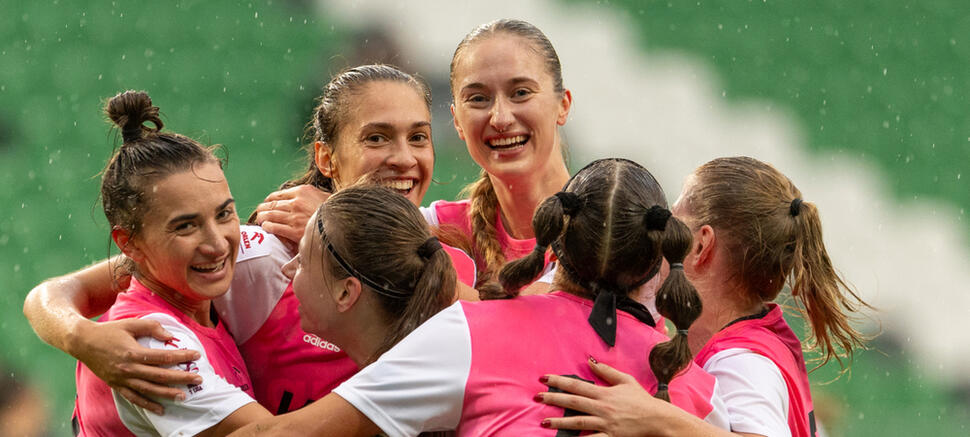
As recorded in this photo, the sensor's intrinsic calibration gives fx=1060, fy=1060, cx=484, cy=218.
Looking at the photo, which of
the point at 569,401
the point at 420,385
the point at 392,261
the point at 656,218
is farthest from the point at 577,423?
the point at 392,261

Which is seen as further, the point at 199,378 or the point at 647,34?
the point at 647,34

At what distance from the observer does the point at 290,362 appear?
286 centimetres

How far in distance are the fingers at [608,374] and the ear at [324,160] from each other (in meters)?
1.38

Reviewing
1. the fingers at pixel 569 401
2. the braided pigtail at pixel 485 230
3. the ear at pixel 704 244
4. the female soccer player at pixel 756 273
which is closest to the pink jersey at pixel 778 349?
the female soccer player at pixel 756 273

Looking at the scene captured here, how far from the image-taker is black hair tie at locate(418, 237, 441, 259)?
248 centimetres

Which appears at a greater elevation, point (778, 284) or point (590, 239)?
point (590, 239)

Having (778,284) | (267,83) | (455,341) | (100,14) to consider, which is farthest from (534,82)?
(100,14)

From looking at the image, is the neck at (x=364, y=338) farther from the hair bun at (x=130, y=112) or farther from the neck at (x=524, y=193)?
the neck at (x=524, y=193)

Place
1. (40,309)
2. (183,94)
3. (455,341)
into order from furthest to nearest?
1. (183,94)
2. (40,309)
3. (455,341)

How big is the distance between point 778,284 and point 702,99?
399cm

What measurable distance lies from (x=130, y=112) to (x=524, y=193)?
1378mm

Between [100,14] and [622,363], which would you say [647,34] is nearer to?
[100,14]

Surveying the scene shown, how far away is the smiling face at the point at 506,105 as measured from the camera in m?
3.52

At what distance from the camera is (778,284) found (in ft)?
9.66
